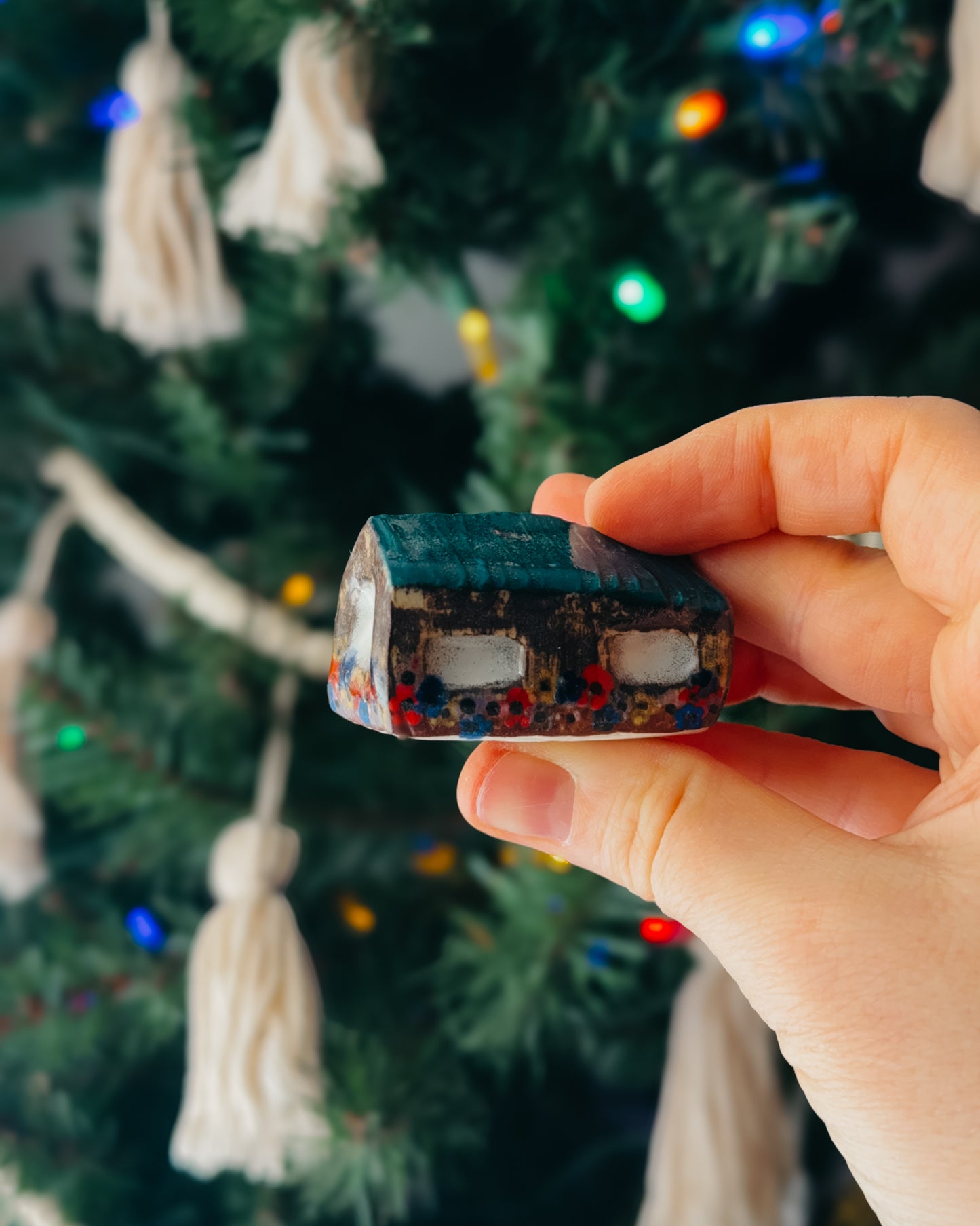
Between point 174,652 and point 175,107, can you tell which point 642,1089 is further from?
point 175,107

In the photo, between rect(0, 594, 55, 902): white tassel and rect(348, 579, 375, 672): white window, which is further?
rect(0, 594, 55, 902): white tassel

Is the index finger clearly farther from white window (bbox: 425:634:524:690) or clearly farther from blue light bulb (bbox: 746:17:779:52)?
blue light bulb (bbox: 746:17:779:52)

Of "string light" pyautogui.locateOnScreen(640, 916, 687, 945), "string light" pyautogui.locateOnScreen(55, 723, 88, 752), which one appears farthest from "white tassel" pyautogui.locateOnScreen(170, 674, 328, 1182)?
"string light" pyautogui.locateOnScreen(640, 916, 687, 945)

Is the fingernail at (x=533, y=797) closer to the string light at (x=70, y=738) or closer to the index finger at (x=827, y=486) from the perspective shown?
the index finger at (x=827, y=486)

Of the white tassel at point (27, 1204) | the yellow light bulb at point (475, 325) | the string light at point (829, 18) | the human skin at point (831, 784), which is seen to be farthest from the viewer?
the white tassel at point (27, 1204)

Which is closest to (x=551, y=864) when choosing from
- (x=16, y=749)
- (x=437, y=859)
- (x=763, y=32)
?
(x=437, y=859)

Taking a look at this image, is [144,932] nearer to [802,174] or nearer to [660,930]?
[660,930]

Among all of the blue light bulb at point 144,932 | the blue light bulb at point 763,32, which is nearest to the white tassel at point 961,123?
the blue light bulb at point 763,32
